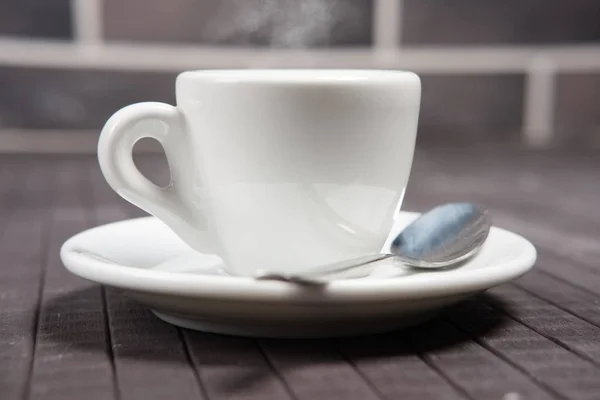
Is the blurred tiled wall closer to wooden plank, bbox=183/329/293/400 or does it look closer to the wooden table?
the wooden table

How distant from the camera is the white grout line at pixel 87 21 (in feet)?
5.36

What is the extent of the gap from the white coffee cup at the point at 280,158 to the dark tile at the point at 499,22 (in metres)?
1.38

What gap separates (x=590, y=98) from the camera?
73.7 inches

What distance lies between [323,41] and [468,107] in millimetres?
371

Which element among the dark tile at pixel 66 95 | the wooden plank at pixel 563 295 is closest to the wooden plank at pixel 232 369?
the wooden plank at pixel 563 295

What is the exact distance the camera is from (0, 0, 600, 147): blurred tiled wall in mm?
1630

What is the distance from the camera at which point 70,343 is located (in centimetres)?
42

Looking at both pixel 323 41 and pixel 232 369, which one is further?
pixel 323 41

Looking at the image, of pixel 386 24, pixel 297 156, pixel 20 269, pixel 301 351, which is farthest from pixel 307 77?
pixel 386 24

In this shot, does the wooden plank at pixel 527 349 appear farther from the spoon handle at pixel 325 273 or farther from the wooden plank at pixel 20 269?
the wooden plank at pixel 20 269

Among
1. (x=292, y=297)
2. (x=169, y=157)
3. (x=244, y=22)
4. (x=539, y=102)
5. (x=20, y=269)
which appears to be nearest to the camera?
(x=292, y=297)

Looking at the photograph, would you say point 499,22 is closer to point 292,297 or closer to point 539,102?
point 539,102

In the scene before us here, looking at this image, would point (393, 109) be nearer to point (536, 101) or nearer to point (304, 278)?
point (304, 278)

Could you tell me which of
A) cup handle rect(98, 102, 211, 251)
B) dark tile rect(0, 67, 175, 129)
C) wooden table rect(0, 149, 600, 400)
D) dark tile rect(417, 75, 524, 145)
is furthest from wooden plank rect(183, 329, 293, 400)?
dark tile rect(417, 75, 524, 145)
